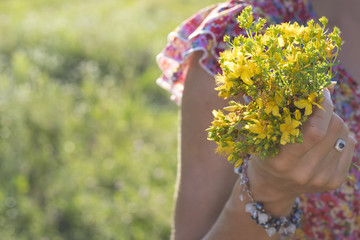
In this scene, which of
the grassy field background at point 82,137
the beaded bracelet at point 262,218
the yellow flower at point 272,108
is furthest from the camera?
the grassy field background at point 82,137

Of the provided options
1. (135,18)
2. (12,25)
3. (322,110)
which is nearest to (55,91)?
(12,25)

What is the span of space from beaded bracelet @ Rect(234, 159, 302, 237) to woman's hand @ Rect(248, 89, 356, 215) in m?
0.02

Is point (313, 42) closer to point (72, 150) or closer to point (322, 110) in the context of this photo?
point (322, 110)

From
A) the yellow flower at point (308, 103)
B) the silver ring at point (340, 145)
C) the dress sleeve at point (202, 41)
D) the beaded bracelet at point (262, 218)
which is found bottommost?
the beaded bracelet at point (262, 218)

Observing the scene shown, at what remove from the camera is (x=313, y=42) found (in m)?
0.93

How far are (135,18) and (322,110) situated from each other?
7.54 metres

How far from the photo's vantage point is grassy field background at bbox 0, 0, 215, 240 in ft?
12.6

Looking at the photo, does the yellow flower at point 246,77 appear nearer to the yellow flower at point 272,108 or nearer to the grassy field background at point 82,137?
the yellow flower at point 272,108

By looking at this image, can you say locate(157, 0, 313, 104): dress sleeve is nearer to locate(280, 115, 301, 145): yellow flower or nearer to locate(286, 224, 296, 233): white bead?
locate(286, 224, 296, 233): white bead

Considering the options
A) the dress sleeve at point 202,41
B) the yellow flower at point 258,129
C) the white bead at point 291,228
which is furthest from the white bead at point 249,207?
the dress sleeve at point 202,41

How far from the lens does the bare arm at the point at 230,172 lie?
1033mm

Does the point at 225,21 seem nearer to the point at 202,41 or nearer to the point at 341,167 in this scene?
the point at 202,41

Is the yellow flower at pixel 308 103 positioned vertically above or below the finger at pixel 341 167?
above

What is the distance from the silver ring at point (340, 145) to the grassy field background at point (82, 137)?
2.77 metres
